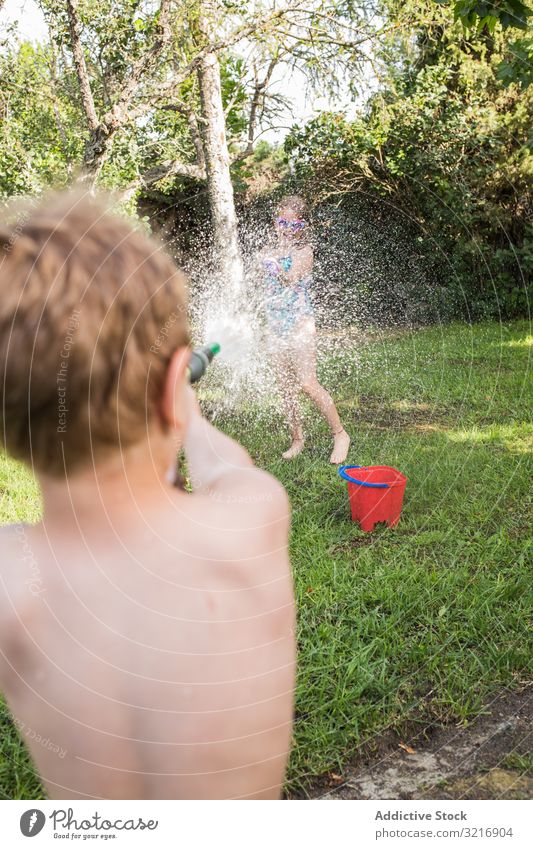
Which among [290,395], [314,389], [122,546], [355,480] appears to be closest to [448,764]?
[355,480]

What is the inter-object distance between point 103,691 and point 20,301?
0.39 metres

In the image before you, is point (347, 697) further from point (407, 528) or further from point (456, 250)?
point (456, 250)

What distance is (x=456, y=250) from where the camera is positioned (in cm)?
239

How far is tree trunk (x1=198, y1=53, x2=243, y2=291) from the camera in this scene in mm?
1453

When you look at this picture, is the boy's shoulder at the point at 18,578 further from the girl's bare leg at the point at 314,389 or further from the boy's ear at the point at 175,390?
the girl's bare leg at the point at 314,389

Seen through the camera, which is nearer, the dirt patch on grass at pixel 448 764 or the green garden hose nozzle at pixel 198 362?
the green garden hose nozzle at pixel 198 362

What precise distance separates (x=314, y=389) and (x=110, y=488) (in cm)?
119

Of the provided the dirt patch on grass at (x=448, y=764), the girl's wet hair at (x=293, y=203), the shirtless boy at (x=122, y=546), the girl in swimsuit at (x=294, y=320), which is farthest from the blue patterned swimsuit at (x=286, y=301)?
the dirt patch on grass at (x=448, y=764)

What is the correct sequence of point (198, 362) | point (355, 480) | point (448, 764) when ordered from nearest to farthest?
point (198, 362) < point (448, 764) < point (355, 480)

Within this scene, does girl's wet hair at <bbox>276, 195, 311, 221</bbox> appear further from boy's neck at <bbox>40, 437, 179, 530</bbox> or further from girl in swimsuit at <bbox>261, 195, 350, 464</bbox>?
boy's neck at <bbox>40, 437, 179, 530</bbox>

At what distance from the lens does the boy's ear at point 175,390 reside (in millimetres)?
641

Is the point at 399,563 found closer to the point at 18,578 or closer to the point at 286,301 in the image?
the point at 286,301

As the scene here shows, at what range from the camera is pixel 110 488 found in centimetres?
64

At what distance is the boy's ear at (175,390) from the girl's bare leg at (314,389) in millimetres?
1098
